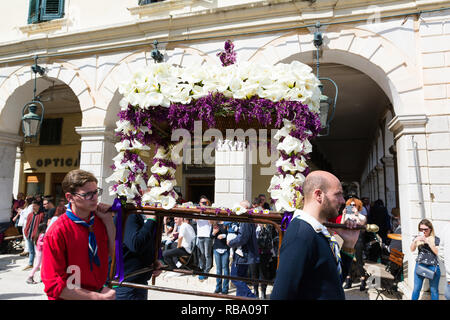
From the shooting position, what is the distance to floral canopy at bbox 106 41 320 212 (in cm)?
289

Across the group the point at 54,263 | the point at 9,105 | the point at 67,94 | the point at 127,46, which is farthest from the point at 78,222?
the point at 67,94

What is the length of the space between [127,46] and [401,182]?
7452 mm

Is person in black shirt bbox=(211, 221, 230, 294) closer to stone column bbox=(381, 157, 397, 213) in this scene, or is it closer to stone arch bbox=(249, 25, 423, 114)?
stone arch bbox=(249, 25, 423, 114)

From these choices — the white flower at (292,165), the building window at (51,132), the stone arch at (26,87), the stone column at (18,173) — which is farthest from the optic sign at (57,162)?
the white flower at (292,165)

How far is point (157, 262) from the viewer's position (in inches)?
141

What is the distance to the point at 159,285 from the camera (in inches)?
269

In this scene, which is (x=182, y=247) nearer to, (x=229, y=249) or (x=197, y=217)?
(x=229, y=249)

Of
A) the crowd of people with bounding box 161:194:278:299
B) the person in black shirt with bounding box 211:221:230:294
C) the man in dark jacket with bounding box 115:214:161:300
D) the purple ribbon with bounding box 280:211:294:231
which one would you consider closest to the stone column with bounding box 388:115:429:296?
the crowd of people with bounding box 161:194:278:299

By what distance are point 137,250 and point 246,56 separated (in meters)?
5.59

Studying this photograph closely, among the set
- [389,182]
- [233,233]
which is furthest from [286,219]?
[389,182]

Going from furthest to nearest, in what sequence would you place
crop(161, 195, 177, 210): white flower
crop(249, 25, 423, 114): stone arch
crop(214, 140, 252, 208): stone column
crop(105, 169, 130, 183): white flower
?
1. crop(214, 140, 252, 208): stone column
2. crop(249, 25, 423, 114): stone arch
3. crop(105, 169, 130, 183): white flower
4. crop(161, 195, 177, 210): white flower

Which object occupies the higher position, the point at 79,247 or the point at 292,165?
the point at 292,165

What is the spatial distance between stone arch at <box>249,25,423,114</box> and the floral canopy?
420cm
